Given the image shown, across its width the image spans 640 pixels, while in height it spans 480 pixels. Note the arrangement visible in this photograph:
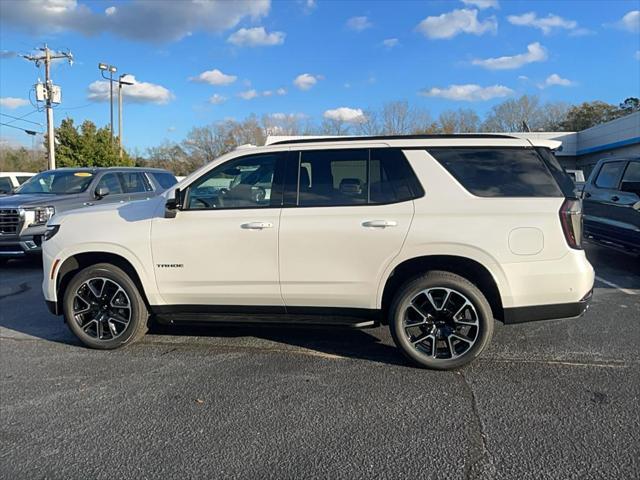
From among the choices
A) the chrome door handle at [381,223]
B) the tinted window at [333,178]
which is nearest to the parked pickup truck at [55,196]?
the tinted window at [333,178]

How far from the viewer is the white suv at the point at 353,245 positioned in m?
3.67

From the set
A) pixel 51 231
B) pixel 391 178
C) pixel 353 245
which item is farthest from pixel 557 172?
pixel 51 231

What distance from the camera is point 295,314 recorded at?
160 inches

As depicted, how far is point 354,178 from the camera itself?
3955 mm

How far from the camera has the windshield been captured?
367 inches

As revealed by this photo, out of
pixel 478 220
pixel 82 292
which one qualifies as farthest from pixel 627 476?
pixel 82 292

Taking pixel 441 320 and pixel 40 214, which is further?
pixel 40 214

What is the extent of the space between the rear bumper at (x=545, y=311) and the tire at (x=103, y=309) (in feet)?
10.8

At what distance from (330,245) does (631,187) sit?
6.14 meters

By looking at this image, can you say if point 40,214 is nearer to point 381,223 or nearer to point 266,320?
point 266,320

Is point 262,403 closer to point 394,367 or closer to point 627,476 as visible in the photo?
point 394,367

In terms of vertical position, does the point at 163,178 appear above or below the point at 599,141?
below

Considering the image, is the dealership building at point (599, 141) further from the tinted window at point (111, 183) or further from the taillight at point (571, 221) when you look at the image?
the taillight at point (571, 221)

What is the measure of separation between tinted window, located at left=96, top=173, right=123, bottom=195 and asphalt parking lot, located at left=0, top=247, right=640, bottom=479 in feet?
17.1
